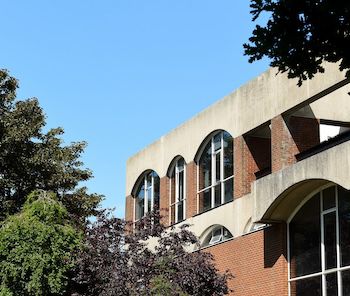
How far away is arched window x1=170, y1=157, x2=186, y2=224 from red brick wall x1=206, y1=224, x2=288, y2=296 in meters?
4.31

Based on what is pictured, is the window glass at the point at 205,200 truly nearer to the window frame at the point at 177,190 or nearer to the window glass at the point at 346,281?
the window frame at the point at 177,190

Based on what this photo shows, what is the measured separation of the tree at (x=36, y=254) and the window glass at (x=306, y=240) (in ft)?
19.7

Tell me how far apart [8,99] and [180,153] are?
681cm

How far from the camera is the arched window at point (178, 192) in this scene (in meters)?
27.5

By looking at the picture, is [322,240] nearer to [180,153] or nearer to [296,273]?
[296,273]

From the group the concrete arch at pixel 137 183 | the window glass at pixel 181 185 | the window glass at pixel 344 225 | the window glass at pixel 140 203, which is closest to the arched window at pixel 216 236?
the window glass at pixel 181 185

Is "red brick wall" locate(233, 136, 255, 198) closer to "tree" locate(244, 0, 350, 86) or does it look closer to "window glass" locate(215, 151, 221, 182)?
"window glass" locate(215, 151, 221, 182)

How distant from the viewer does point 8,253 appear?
21.9 metres

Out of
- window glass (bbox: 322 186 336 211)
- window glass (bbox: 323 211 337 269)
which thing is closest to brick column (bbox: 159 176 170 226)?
window glass (bbox: 322 186 336 211)

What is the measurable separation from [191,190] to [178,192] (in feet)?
5.35

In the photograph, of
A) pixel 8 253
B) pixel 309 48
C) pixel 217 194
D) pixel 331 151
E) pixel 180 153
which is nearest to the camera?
pixel 309 48

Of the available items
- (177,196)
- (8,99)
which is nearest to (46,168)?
(8,99)

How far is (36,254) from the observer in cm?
2172

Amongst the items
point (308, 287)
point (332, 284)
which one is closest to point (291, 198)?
point (308, 287)
